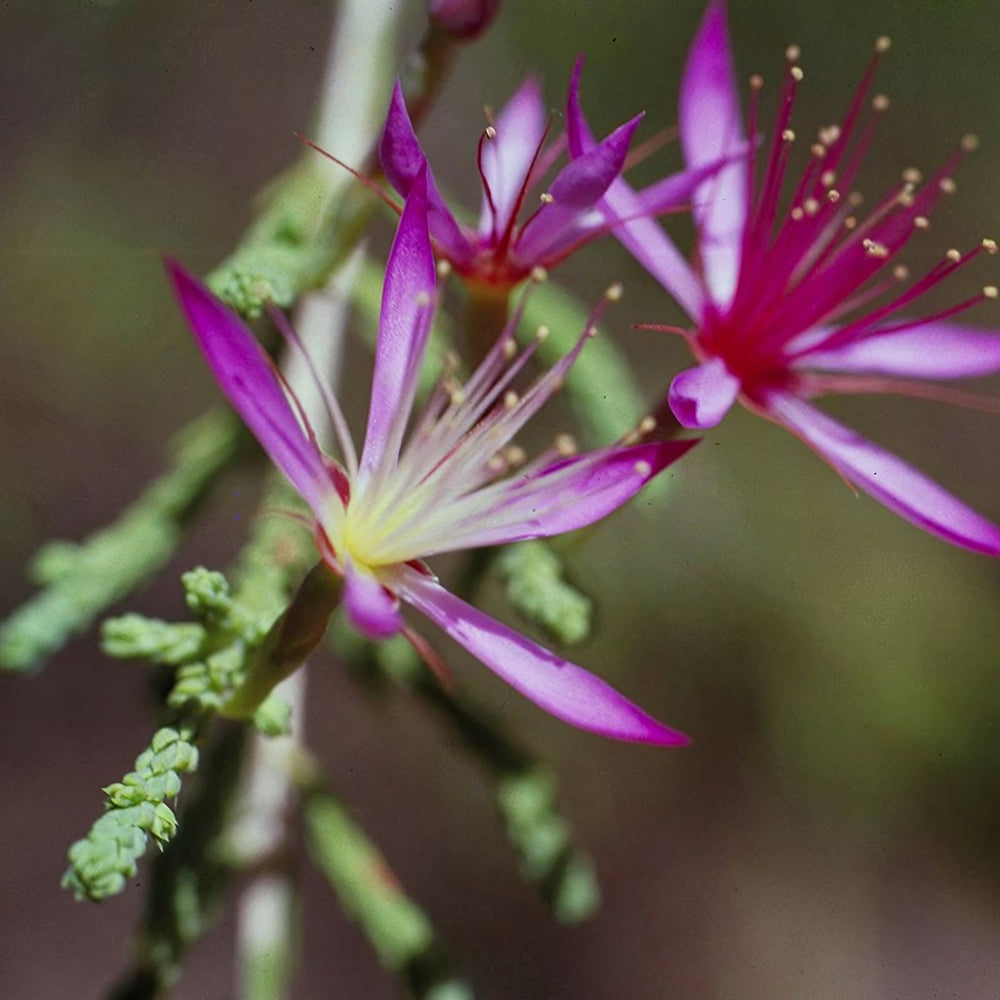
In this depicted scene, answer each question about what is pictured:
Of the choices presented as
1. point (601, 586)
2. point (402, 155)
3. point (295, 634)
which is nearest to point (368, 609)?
point (295, 634)

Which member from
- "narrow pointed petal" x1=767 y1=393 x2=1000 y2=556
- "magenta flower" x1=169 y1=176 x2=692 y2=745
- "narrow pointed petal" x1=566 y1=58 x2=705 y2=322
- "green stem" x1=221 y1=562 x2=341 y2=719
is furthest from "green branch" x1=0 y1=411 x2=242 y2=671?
"narrow pointed petal" x1=767 y1=393 x2=1000 y2=556

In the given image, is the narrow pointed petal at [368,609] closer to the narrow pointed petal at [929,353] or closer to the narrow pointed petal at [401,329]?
the narrow pointed petal at [401,329]

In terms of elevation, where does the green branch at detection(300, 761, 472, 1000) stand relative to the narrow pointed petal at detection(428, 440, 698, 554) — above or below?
below

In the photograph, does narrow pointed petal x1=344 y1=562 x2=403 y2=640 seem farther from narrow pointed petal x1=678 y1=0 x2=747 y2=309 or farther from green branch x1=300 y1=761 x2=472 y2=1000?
narrow pointed petal x1=678 y1=0 x2=747 y2=309

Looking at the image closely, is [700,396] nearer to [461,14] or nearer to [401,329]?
[401,329]

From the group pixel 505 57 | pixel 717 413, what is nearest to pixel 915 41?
pixel 505 57

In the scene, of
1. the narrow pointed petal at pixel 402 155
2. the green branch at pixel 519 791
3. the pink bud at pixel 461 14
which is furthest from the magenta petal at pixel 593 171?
the green branch at pixel 519 791

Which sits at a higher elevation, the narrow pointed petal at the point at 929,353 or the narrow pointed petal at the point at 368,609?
the narrow pointed petal at the point at 929,353
